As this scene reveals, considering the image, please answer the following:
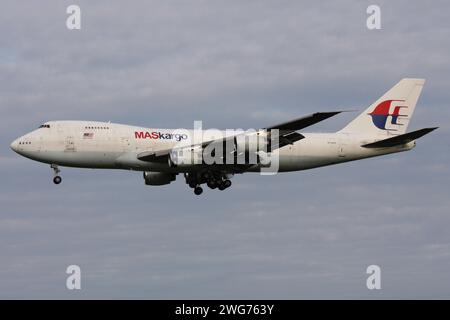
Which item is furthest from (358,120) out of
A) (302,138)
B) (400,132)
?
(302,138)

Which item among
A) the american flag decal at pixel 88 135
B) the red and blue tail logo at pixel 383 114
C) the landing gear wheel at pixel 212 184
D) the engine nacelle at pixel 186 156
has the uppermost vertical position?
the red and blue tail logo at pixel 383 114

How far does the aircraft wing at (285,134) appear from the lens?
64.1 meters

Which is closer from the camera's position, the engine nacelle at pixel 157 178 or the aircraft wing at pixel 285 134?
the aircraft wing at pixel 285 134

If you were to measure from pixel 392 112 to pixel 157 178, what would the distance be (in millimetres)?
19590

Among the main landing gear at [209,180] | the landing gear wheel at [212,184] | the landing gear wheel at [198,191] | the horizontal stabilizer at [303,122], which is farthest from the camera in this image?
the landing gear wheel at [198,191]

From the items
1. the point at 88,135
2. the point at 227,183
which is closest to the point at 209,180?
the point at 227,183

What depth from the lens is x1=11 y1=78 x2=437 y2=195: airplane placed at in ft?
231

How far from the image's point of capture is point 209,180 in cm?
7500

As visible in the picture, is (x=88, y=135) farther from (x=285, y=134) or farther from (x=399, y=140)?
(x=399, y=140)

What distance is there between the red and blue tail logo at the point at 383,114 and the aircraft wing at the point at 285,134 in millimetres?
11123

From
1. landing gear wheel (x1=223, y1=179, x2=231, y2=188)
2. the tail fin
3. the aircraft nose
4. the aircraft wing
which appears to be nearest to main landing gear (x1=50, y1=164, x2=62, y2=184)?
the aircraft nose

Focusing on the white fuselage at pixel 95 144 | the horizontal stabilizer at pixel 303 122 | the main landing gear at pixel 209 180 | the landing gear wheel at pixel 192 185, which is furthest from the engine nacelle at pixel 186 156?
the landing gear wheel at pixel 192 185

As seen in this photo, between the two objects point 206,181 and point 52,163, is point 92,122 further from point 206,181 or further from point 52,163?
point 206,181

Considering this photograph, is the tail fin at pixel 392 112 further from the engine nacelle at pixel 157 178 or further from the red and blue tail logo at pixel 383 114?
the engine nacelle at pixel 157 178
